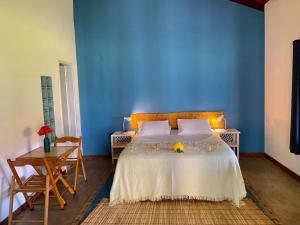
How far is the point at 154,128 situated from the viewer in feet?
14.8

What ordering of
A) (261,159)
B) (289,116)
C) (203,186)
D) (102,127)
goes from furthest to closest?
1. (102,127)
2. (261,159)
3. (289,116)
4. (203,186)

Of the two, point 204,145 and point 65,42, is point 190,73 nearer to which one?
point 204,145

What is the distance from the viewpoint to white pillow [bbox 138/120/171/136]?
4461 mm

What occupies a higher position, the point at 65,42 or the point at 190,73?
the point at 65,42

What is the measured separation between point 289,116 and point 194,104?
5.49 ft

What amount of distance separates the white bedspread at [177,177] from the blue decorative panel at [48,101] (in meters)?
1.50

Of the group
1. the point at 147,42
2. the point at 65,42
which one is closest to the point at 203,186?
the point at 147,42

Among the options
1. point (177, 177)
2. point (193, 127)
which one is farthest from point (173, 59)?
point (177, 177)

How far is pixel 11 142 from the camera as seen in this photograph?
2.86 metres

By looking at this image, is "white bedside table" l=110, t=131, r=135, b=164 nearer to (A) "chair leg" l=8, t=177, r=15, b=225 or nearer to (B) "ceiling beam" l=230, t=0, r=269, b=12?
(A) "chair leg" l=8, t=177, r=15, b=225

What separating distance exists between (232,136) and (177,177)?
1.99 m

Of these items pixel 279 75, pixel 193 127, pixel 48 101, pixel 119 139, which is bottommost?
pixel 119 139

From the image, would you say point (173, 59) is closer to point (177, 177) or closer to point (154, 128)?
point (154, 128)

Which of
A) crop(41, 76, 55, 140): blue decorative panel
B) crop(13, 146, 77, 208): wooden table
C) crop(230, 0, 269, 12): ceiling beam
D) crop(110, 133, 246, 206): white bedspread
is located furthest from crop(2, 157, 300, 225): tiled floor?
Result: crop(230, 0, 269, 12): ceiling beam
